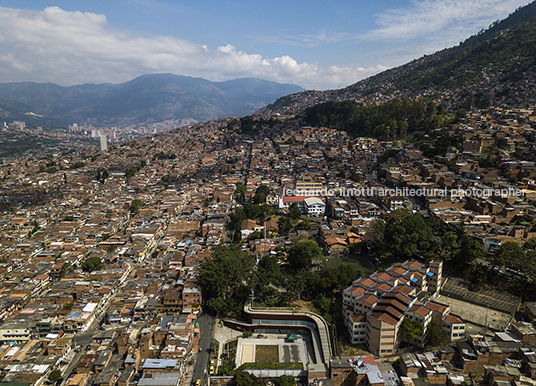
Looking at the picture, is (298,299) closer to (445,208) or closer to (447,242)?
(447,242)

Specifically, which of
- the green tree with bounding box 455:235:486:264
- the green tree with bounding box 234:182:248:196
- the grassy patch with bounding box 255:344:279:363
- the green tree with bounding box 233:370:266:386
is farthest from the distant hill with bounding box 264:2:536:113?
the green tree with bounding box 233:370:266:386

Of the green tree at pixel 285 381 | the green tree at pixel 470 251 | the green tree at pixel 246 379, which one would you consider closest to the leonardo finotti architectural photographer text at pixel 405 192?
the green tree at pixel 470 251

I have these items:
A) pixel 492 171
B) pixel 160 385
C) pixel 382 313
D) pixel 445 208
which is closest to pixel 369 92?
pixel 492 171

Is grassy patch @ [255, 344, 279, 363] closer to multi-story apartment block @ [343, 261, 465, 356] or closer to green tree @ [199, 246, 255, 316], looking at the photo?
green tree @ [199, 246, 255, 316]

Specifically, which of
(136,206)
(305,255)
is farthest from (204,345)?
(136,206)

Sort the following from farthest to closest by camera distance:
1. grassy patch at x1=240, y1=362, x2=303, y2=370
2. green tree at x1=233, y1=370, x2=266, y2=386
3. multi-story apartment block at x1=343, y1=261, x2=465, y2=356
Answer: grassy patch at x1=240, y1=362, x2=303, y2=370 → multi-story apartment block at x1=343, y1=261, x2=465, y2=356 → green tree at x1=233, y1=370, x2=266, y2=386
